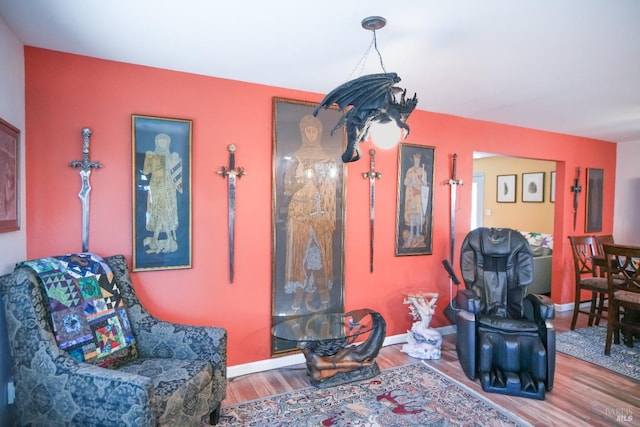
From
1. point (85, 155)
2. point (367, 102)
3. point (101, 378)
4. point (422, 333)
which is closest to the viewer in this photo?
point (101, 378)

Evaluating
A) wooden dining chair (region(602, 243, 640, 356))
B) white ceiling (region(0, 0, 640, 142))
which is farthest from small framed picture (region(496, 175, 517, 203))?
white ceiling (region(0, 0, 640, 142))

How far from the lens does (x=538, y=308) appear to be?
2.87m

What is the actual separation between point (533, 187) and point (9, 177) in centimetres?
702

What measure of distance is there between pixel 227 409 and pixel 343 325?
105cm

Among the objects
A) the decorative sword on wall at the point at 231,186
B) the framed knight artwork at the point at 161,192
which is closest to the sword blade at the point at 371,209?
the decorative sword on wall at the point at 231,186

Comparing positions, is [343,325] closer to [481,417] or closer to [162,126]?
[481,417]

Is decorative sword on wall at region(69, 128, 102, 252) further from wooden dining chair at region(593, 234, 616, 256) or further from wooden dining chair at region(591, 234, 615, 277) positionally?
wooden dining chair at region(593, 234, 616, 256)

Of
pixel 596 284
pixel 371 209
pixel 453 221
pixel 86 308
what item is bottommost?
pixel 596 284

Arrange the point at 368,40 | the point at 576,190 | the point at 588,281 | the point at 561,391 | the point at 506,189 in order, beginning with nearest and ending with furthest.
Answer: the point at 368,40, the point at 561,391, the point at 588,281, the point at 576,190, the point at 506,189

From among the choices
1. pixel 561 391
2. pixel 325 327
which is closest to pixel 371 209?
pixel 325 327

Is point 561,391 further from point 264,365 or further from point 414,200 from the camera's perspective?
point 264,365

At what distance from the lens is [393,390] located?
273cm

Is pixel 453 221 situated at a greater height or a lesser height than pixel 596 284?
greater

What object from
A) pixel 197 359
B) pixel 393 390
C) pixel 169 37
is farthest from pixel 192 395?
pixel 169 37
